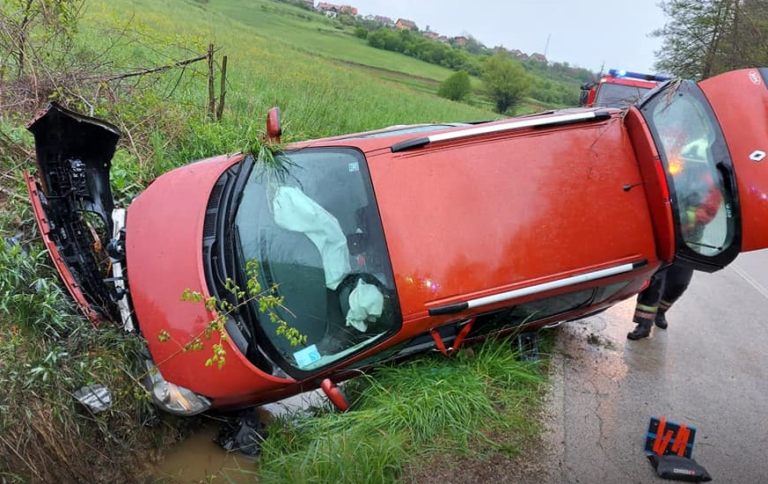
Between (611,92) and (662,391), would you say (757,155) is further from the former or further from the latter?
(611,92)

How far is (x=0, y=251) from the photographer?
10.9ft

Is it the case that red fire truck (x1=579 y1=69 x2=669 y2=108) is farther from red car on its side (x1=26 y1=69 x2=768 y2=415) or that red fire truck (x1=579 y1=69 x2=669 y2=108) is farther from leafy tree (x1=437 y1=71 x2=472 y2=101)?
leafy tree (x1=437 y1=71 x2=472 y2=101)

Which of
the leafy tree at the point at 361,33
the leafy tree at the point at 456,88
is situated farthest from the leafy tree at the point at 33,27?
the leafy tree at the point at 361,33

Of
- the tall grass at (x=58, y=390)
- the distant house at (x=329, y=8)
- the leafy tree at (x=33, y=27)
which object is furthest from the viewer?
the distant house at (x=329, y=8)

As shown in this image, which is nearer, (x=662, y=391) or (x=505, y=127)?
(x=505, y=127)

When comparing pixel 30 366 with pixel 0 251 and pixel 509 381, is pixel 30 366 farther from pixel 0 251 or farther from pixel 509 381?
pixel 509 381

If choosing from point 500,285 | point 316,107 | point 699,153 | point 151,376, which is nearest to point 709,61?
point 316,107

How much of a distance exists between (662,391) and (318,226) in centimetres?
310

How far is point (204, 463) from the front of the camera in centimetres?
331

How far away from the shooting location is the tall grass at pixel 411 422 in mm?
2818

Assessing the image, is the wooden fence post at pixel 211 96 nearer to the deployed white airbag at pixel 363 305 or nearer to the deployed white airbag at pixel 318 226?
the deployed white airbag at pixel 318 226

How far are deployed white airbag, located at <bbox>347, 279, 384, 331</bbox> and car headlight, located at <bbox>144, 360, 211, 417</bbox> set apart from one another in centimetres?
89

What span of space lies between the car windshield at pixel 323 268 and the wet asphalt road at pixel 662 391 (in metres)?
1.44

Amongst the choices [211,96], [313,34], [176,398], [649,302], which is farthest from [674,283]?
[313,34]
